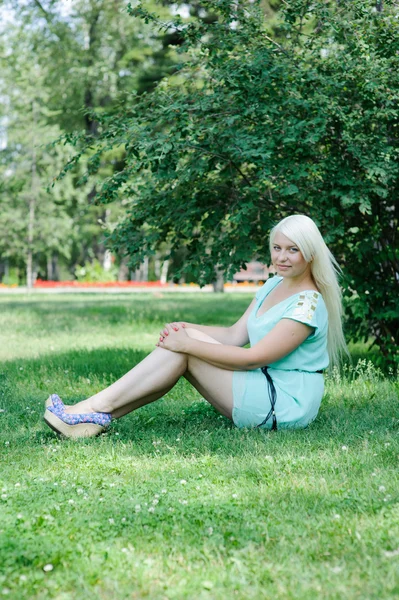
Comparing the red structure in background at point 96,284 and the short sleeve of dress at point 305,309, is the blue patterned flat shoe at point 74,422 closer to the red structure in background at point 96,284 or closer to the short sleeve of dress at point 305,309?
the short sleeve of dress at point 305,309

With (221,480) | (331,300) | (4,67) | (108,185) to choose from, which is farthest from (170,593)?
(4,67)

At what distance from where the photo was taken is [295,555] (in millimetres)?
2652

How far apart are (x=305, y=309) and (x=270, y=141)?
6.61ft

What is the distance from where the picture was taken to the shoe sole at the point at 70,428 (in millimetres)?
4297

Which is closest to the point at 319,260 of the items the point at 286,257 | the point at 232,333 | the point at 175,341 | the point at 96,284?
the point at 286,257

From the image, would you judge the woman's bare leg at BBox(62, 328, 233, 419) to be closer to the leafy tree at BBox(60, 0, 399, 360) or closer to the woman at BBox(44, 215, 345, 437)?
the woman at BBox(44, 215, 345, 437)

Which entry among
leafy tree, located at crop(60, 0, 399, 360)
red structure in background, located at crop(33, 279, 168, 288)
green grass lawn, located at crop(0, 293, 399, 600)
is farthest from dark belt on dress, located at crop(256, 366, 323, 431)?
red structure in background, located at crop(33, 279, 168, 288)

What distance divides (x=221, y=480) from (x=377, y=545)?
39.1 inches

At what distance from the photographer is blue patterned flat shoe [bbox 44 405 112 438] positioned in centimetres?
429

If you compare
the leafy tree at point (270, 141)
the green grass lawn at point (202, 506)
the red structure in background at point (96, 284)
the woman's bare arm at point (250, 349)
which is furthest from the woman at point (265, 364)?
the red structure in background at point (96, 284)

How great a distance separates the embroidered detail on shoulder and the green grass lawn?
72 cm

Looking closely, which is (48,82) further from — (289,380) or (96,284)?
(289,380)

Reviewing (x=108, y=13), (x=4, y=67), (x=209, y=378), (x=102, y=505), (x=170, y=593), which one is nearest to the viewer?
(x=170, y=593)

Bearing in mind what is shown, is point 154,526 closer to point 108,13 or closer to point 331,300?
point 331,300
